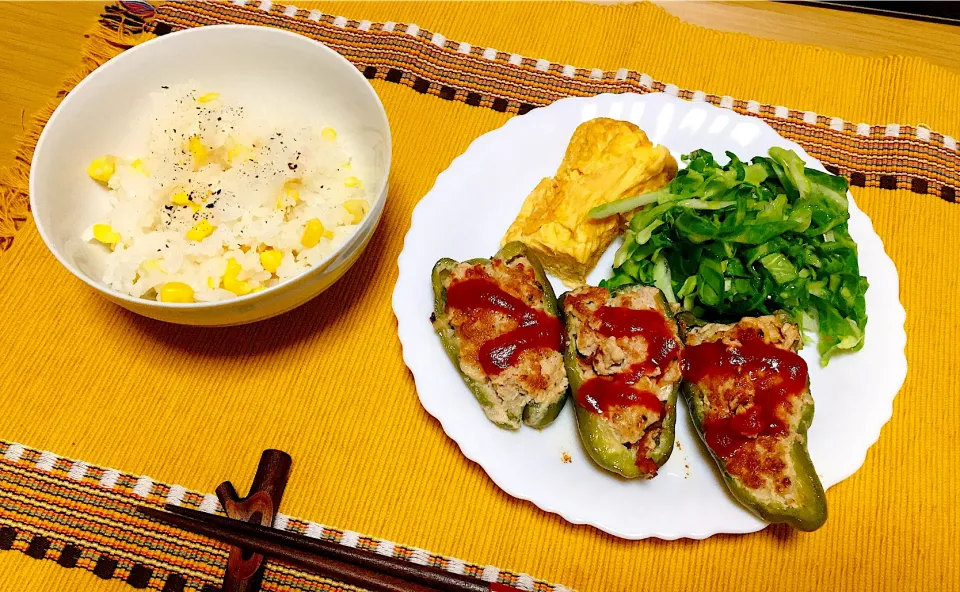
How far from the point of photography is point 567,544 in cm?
222

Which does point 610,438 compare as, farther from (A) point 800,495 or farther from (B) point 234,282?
(B) point 234,282

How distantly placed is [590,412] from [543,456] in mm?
228

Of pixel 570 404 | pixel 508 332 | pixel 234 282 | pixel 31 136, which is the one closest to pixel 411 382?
pixel 508 332

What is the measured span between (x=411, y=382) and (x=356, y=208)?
654 millimetres

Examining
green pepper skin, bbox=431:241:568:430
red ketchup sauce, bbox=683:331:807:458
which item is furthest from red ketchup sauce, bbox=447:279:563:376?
red ketchup sauce, bbox=683:331:807:458

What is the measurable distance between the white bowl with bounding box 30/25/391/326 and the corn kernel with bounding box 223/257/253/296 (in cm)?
9

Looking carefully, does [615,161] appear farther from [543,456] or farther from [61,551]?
[61,551]

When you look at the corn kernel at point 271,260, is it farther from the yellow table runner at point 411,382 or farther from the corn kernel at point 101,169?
the corn kernel at point 101,169

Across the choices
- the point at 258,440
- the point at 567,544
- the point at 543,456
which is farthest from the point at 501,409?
the point at 258,440

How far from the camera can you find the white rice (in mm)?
2234

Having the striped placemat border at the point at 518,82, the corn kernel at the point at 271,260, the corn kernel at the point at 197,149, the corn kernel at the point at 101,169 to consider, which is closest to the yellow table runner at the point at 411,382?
the striped placemat border at the point at 518,82

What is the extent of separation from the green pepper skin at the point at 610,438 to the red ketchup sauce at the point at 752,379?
114mm

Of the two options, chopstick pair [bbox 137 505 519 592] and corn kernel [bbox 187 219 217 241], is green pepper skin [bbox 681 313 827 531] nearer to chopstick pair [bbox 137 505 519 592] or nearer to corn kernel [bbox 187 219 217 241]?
chopstick pair [bbox 137 505 519 592]

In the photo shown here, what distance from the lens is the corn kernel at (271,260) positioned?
7.36 ft
